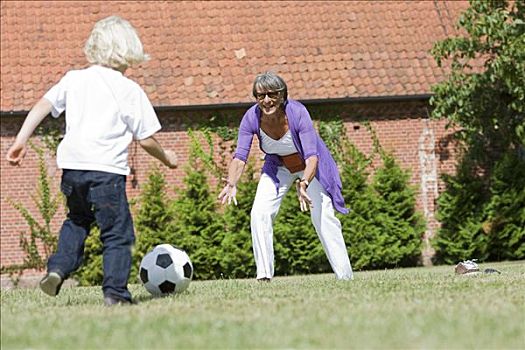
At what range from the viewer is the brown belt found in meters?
10.1

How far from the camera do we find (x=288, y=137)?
9.94m

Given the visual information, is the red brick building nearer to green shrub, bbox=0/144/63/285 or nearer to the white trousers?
green shrub, bbox=0/144/63/285

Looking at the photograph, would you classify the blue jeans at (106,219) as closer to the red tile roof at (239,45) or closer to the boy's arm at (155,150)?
the boy's arm at (155,150)

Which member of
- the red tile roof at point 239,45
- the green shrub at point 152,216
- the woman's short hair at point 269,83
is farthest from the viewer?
the red tile roof at point 239,45

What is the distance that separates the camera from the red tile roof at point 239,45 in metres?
21.4

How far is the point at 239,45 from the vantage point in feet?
72.8

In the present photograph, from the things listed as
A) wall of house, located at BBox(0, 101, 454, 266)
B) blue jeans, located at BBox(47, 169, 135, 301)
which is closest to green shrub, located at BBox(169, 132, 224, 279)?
wall of house, located at BBox(0, 101, 454, 266)

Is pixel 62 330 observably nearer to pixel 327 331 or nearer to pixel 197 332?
pixel 197 332

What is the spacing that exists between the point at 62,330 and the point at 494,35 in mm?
14991

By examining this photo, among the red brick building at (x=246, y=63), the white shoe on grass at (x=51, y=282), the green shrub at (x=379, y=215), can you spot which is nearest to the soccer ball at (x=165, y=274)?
the white shoe on grass at (x=51, y=282)

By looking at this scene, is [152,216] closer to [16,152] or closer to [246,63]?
[246,63]

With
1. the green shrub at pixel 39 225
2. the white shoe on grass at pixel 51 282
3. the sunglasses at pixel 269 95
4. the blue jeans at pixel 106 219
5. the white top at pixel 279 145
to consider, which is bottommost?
the green shrub at pixel 39 225

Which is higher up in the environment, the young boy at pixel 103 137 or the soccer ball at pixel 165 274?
the young boy at pixel 103 137

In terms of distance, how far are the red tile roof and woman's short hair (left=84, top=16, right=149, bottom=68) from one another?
13.6 metres
